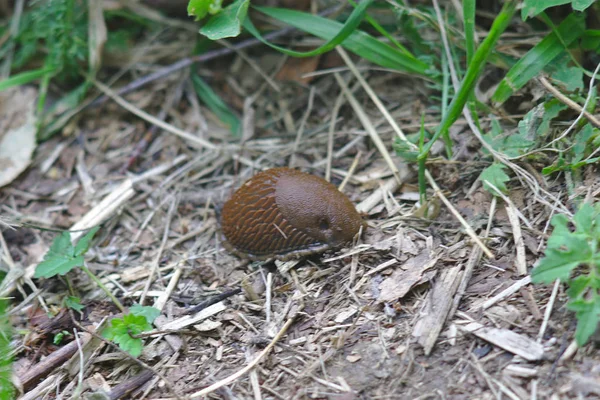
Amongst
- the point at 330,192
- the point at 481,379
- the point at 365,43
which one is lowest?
the point at 481,379

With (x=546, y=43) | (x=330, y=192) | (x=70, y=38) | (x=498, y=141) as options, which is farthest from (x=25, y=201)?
(x=546, y=43)

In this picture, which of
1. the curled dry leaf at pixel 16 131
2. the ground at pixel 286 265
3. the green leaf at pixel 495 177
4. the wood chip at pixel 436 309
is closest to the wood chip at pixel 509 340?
the ground at pixel 286 265

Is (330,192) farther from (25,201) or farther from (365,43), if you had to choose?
(25,201)

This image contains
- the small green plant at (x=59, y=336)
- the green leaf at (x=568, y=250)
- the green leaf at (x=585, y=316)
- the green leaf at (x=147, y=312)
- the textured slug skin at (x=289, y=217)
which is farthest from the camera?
the textured slug skin at (x=289, y=217)

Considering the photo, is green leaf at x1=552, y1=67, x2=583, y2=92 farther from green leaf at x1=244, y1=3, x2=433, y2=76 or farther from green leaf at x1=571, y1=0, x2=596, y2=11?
green leaf at x1=244, y1=3, x2=433, y2=76

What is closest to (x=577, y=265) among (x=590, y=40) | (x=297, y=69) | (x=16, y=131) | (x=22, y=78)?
(x=590, y=40)

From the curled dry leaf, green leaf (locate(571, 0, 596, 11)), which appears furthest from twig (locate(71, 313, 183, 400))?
green leaf (locate(571, 0, 596, 11))

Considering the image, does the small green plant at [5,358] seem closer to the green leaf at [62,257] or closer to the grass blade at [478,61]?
the green leaf at [62,257]
